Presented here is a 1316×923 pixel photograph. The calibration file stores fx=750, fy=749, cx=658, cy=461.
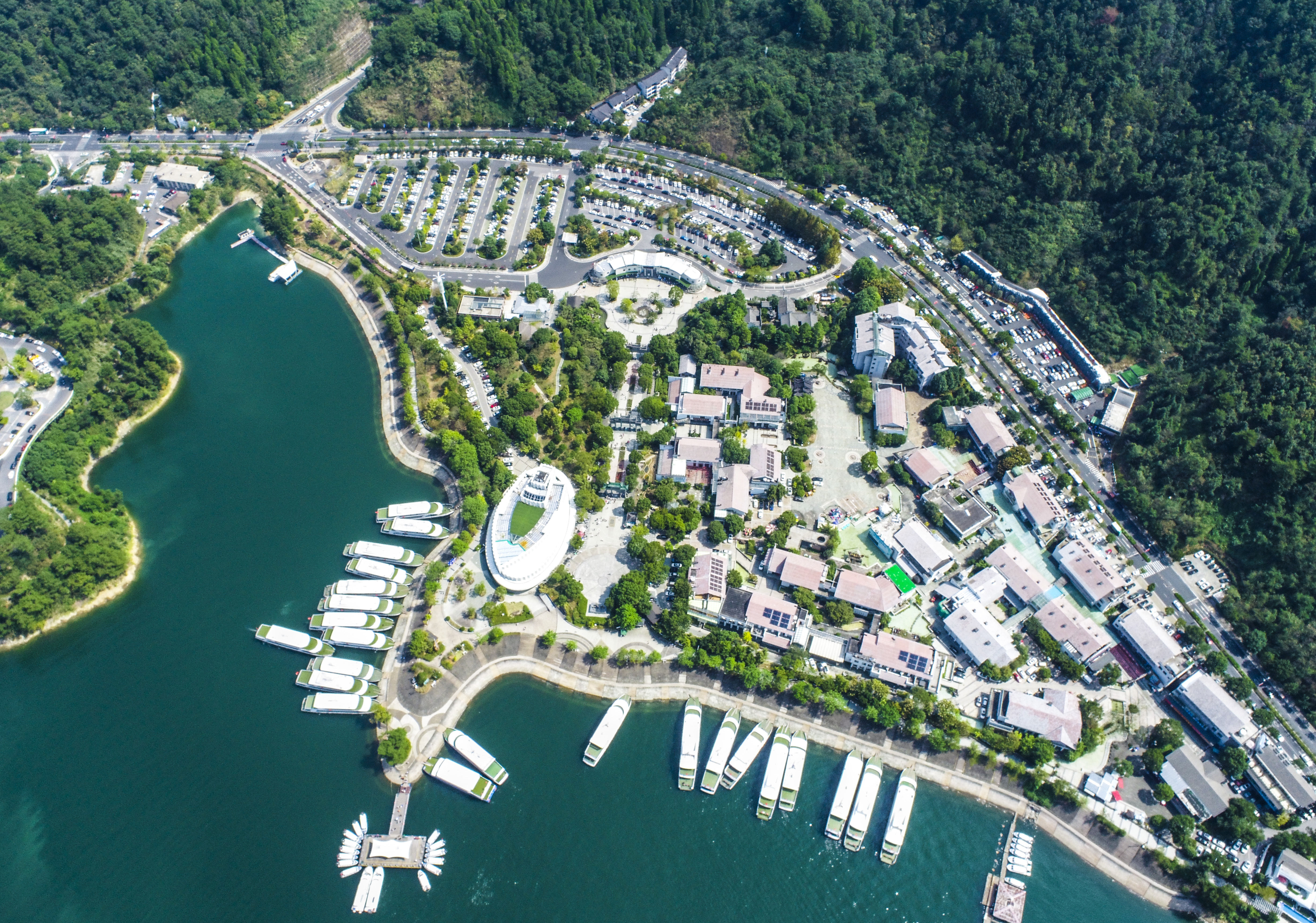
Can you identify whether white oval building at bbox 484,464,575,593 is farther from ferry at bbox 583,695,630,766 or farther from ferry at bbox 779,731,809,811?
ferry at bbox 779,731,809,811

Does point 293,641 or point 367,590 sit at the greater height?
point 367,590

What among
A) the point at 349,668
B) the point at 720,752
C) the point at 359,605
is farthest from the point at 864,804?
the point at 359,605

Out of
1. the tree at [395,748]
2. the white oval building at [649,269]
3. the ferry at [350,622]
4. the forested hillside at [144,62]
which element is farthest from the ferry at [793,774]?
the forested hillside at [144,62]

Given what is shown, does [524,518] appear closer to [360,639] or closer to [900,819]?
[360,639]

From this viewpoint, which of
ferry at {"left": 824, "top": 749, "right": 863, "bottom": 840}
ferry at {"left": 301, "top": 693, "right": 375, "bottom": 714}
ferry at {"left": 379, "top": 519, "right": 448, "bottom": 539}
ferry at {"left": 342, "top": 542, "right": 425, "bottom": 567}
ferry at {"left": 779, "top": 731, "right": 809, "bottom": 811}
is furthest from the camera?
ferry at {"left": 379, "top": 519, "right": 448, "bottom": 539}

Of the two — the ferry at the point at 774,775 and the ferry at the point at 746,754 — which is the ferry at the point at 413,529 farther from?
the ferry at the point at 774,775

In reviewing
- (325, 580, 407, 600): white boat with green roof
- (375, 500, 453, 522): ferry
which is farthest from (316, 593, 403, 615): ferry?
(375, 500, 453, 522): ferry
